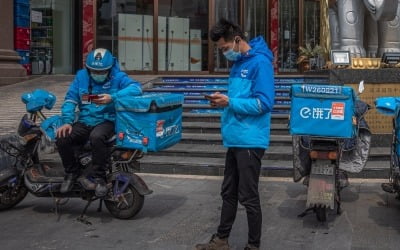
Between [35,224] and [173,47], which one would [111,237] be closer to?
[35,224]

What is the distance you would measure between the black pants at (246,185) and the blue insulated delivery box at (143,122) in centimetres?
104

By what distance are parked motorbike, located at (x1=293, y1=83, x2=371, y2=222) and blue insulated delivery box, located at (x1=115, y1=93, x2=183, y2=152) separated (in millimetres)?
1279

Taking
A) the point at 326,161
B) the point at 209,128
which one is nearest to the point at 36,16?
the point at 209,128

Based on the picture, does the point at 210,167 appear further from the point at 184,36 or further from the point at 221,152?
the point at 184,36

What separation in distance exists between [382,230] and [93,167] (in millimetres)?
2763

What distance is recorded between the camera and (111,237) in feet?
17.4

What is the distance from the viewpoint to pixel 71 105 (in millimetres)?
5805

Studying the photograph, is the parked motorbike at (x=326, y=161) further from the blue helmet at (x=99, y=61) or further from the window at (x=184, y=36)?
the window at (x=184, y=36)

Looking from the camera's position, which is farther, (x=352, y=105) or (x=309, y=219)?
(x=309, y=219)

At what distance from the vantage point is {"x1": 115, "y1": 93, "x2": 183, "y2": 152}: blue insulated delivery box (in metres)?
5.48

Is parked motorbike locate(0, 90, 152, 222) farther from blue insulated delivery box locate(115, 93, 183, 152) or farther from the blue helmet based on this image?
the blue helmet

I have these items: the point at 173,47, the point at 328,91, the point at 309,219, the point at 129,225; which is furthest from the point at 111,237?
the point at 173,47

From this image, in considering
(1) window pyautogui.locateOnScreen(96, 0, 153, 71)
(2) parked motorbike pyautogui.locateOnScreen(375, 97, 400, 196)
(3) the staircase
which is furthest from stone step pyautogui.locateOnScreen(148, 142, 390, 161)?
(1) window pyautogui.locateOnScreen(96, 0, 153, 71)

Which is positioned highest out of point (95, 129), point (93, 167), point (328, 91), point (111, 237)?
point (328, 91)
